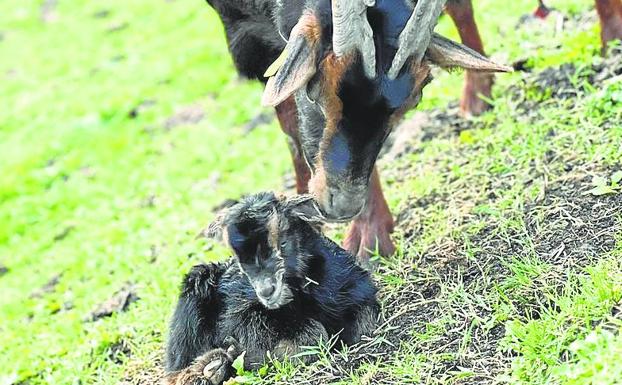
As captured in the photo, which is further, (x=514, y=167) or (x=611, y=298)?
(x=514, y=167)

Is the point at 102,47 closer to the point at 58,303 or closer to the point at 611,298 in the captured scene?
the point at 58,303

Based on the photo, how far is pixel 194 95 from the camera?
1197cm

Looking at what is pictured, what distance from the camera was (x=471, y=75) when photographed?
7.74 metres

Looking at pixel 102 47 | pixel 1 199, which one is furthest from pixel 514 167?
pixel 102 47

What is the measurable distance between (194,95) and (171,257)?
4.82 metres

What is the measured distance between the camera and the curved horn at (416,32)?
4871 millimetres

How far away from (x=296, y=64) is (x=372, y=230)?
1.79 metres

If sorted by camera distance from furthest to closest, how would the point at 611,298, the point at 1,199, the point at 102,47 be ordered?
the point at 102,47 → the point at 1,199 → the point at 611,298

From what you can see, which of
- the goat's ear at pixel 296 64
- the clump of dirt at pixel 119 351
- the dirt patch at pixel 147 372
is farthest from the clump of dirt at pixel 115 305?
the goat's ear at pixel 296 64

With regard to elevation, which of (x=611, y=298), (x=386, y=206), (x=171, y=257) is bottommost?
(x=171, y=257)

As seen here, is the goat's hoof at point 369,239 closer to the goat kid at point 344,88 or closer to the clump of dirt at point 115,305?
the goat kid at point 344,88

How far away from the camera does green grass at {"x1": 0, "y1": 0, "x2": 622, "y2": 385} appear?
4.94 meters

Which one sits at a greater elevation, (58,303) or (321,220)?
(321,220)

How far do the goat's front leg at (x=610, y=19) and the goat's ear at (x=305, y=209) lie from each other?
3202 mm
